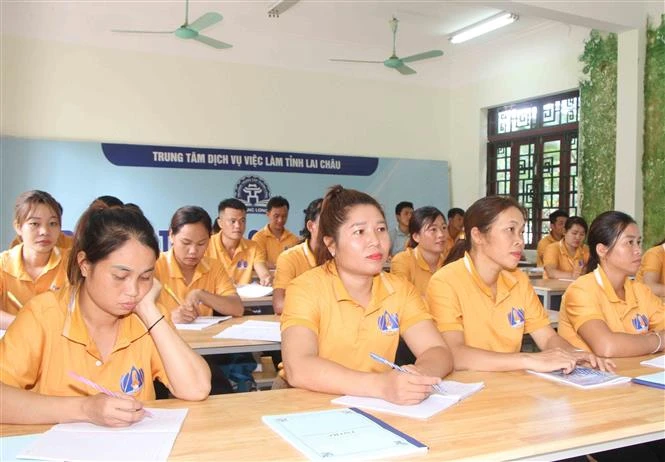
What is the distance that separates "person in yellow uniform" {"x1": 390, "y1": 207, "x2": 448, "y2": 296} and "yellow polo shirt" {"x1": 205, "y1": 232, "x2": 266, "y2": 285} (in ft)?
4.31

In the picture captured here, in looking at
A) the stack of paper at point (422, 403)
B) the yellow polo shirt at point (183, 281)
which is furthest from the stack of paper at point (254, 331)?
the stack of paper at point (422, 403)

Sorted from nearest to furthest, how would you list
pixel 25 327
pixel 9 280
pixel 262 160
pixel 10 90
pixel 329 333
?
pixel 25 327
pixel 329 333
pixel 9 280
pixel 10 90
pixel 262 160

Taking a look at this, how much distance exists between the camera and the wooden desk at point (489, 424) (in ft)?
4.13

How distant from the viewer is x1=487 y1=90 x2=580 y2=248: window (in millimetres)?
8039

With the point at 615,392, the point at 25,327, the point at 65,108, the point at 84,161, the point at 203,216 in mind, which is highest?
the point at 65,108

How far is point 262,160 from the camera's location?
845 cm

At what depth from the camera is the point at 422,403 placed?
1.57m

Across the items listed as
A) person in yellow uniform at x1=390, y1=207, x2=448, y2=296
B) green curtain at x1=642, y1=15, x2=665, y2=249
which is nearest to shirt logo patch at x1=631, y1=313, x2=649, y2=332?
person in yellow uniform at x1=390, y1=207, x2=448, y2=296

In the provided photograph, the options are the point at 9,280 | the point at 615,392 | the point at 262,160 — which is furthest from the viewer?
the point at 262,160

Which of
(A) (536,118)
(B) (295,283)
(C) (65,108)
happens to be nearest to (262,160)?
(C) (65,108)

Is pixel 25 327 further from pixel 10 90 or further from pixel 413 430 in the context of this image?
pixel 10 90

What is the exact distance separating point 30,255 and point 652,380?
276cm

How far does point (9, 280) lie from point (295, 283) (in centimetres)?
183

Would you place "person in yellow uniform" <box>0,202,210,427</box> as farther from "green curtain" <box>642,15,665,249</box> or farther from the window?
the window
